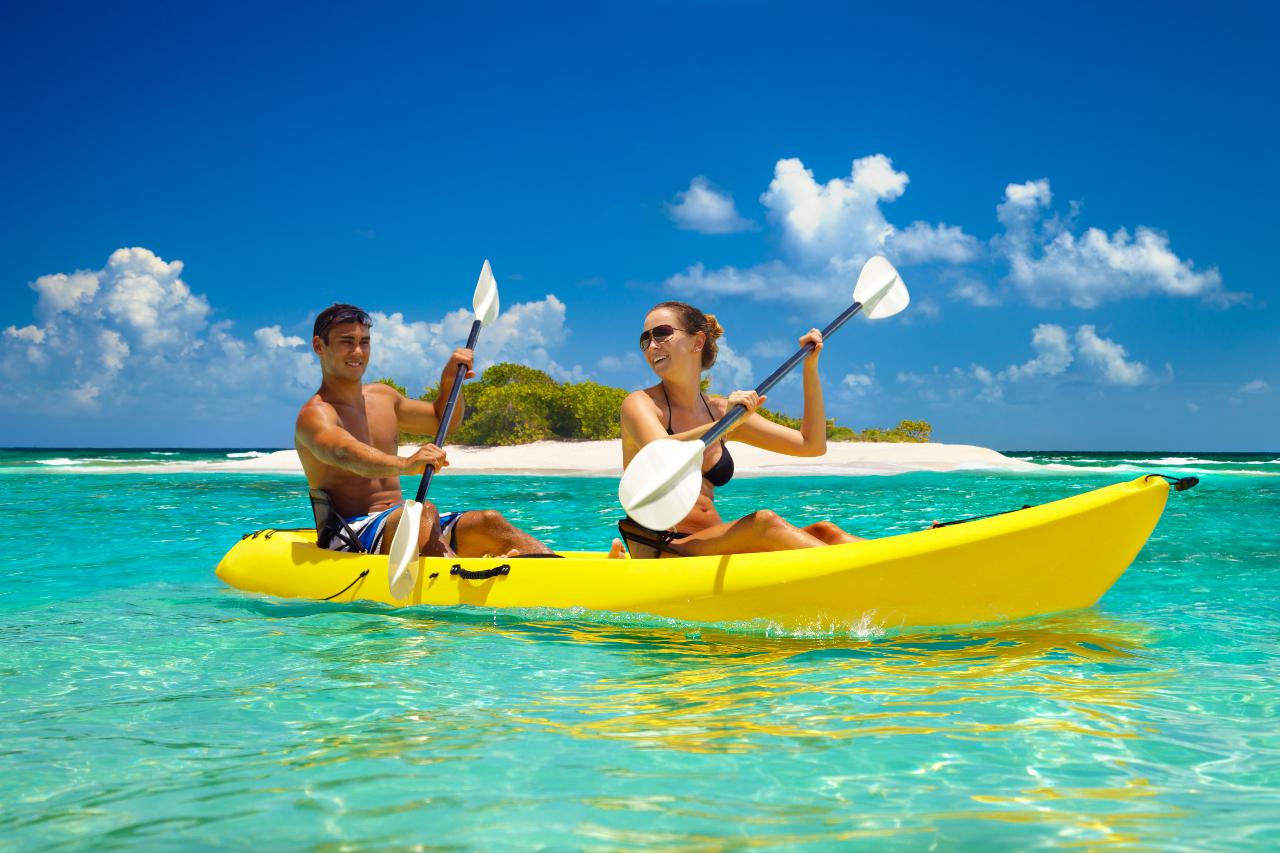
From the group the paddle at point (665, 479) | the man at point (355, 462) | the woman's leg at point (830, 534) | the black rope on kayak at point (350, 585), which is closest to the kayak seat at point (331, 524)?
the man at point (355, 462)

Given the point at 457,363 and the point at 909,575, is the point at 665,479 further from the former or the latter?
the point at 457,363

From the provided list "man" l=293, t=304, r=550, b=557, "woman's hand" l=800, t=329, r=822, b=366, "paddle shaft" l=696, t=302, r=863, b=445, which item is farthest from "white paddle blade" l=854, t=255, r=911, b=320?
"man" l=293, t=304, r=550, b=557

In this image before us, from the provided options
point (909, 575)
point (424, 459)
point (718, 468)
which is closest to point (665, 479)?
point (718, 468)

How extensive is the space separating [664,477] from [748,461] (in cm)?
2027

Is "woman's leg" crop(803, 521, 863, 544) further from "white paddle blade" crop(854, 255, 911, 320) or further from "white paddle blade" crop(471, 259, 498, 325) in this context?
"white paddle blade" crop(471, 259, 498, 325)

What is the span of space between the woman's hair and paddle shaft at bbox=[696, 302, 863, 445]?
0.84 feet

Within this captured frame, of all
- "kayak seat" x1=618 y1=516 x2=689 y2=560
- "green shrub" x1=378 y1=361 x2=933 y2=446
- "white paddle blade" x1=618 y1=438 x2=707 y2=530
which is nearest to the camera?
"white paddle blade" x1=618 y1=438 x2=707 y2=530

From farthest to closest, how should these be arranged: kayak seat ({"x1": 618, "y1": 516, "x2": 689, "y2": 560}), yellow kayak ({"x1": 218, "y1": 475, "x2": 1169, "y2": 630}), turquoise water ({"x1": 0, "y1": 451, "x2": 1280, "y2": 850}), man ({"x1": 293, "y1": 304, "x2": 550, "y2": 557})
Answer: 1. man ({"x1": 293, "y1": 304, "x2": 550, "y2": 557})
2. kayak seat ({"x1": 618, "y1": 516, "x2": 689, "y2": 560})
3. yellow kayak ({"x1": 218, "y1": 475, "x2": 1169, "y2": 630})
4. turquoise water ({"x1": 0, "y1": 451, "x2": 1280, "y2": 850})

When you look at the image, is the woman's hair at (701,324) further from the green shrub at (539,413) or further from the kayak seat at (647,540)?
the green shrub at (539,413)

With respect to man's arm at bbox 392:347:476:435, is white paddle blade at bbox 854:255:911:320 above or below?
above

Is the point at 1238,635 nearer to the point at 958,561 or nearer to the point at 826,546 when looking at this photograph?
the point at 958,561

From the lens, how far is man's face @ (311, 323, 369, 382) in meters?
4.69

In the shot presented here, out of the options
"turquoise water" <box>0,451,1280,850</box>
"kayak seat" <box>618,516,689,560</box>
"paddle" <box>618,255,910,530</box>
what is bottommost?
"turquoise water" <box>0,451,1280,850</box>

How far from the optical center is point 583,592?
409cm
